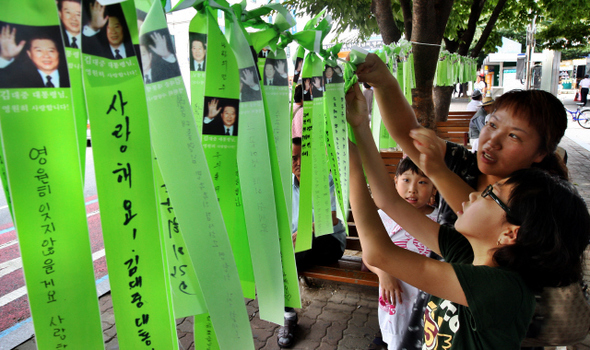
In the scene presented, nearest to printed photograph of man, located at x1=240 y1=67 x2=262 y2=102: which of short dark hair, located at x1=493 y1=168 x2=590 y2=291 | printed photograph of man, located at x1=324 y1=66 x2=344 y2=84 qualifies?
printed photograph of man, located at x1=324 y1=66 x2=344 y2=84

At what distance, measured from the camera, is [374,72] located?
1.52 metres

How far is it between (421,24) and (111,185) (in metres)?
3.89

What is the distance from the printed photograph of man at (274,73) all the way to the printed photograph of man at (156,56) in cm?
37

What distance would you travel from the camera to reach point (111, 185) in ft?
2.24

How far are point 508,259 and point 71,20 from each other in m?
1.12

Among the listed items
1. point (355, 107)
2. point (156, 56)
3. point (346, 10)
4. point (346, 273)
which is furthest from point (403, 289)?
point (346, 10)

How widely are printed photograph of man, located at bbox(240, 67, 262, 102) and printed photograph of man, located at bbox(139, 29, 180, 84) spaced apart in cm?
23

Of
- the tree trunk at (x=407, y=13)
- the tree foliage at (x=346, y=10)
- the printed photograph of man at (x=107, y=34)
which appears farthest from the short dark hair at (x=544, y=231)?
the tree foliage at (x=346, y=10)

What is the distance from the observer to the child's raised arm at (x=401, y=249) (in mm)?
1089

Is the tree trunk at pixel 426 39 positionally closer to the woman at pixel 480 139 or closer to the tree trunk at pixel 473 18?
the woman at pixel 480 139

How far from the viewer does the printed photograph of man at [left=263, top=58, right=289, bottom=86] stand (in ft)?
3.52

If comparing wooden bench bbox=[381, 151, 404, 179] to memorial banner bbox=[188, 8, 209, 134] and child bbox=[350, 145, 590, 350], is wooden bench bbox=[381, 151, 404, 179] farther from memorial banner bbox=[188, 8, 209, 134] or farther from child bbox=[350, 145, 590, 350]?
memorial banner bbox=[188, 8, 209, 134]

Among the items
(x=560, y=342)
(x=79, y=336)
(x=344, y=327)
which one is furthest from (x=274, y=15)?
(x=344, y=327)

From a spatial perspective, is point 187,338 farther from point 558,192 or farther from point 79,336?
point 558,192
